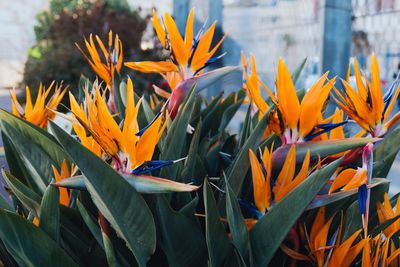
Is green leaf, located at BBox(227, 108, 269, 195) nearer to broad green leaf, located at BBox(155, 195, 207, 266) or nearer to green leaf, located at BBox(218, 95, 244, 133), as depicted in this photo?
broad green leaf, located at BBox(155, 195, 207, 266)

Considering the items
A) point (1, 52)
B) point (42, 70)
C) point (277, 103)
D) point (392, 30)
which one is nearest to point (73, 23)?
point (42, 70)

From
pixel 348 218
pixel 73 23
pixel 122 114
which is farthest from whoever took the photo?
pixel 73 23

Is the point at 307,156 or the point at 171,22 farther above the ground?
the point at 171,22

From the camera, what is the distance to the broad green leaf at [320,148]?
0.40m

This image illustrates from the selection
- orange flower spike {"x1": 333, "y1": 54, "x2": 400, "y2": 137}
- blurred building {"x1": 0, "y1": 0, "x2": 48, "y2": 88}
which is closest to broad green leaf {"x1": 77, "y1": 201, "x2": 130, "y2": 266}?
orange flower spike {"x1": 333, "y1": 54, "x2": 400, "y2": 137}

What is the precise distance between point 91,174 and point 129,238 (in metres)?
0.06

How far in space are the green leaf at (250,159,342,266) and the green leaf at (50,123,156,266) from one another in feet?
0.26

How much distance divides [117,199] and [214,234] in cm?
8

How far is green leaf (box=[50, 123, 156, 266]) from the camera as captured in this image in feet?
1.13

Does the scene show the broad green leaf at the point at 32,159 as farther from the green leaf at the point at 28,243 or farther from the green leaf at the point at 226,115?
the green leaf at the point at 226,115

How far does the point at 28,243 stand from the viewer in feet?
1.28

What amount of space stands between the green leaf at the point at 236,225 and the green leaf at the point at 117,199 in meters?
0.06

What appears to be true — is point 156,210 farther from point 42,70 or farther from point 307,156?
point 42,70

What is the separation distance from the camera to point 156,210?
1.35 ft
